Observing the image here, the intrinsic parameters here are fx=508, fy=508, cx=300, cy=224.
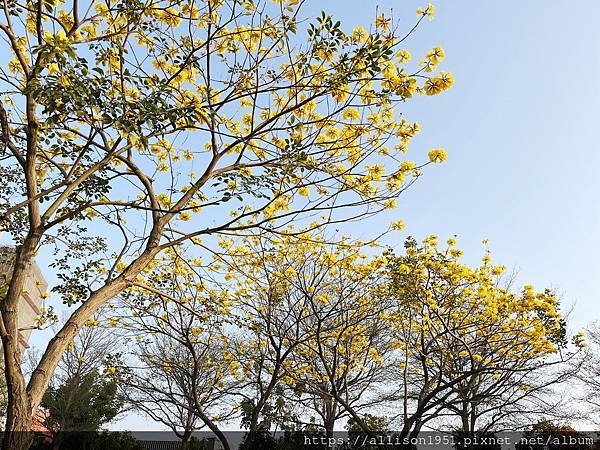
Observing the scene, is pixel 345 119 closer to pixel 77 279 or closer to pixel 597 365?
pixel 77 279

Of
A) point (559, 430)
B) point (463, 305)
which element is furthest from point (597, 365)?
point (463, 305)

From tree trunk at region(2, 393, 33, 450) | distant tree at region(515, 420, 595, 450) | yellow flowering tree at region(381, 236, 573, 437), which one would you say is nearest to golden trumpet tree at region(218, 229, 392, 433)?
yellow flowering tree at region(381, 236, 573, 437)

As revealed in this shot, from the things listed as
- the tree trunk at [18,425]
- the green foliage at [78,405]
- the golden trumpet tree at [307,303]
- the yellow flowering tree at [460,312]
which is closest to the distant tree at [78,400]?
the green foliage at [78,405]

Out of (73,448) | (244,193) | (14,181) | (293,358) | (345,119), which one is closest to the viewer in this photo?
(244,193)

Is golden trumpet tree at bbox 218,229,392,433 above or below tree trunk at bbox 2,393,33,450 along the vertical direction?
above

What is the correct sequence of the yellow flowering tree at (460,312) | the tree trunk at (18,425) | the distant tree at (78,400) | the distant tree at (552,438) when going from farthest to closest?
the distant tree at (78,400) → the distant tree at (552,438) → the yellow flowering tree at (460,312) → the tree trunk at (18,425)

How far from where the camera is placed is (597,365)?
13.0 meters

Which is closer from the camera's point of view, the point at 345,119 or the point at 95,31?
the point at 95,31

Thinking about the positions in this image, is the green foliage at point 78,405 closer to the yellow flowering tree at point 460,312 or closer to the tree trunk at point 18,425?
the yellow flowering tree at point 460,312

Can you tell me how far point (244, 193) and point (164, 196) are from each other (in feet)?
4.36

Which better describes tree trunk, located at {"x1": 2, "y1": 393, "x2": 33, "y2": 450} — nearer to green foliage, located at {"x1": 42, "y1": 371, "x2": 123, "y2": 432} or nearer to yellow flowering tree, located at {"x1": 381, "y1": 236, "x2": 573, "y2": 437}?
yellow flowering tree, located at {"x1": 381, "y1": 236, "x2": 573, "y2": 437}

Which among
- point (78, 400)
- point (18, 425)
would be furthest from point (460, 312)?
point (78, 400)

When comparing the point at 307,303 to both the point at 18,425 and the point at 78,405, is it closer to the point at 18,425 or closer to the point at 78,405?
the point at 18,425

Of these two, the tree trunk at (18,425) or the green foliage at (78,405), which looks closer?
the tree trunk at (18,425)
